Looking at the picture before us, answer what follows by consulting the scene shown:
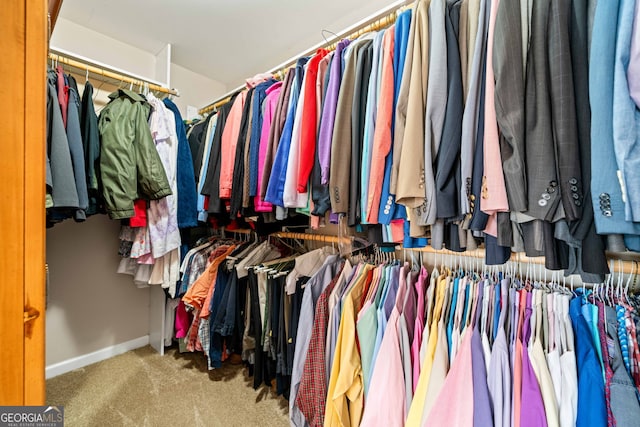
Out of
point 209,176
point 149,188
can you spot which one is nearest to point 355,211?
point 209,176

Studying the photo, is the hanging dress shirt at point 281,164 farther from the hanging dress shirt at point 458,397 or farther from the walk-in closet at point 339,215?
the hanging dress shirt at point 458,397

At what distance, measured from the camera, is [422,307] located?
3.41 ft

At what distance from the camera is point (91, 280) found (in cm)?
194

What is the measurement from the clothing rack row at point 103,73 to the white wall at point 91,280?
278 mm

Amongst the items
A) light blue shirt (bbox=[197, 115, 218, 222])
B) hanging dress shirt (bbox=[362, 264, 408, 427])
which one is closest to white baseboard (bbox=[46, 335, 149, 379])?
light blue shirt (bbox=[197, 115, 218, 222])

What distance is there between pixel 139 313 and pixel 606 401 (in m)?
2.62

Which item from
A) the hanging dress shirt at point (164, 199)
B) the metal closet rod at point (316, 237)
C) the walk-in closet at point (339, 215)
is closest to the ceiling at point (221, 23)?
the walk-in closet at point (339, 215)

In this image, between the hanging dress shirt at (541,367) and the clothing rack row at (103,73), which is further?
the clothing rack row at (103,73)

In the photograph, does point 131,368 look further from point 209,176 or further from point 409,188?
point 409,188

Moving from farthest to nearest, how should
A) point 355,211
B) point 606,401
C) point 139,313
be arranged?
point 139,313, point 355,211, point 606,401

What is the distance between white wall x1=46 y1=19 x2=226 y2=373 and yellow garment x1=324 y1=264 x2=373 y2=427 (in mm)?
1824

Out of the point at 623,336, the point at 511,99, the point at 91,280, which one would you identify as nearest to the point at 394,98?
the point at 511,99

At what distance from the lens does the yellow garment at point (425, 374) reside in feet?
2.90

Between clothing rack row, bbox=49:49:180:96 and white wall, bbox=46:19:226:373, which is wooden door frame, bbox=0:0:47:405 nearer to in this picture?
clothing rack row, bbox=49:49:180:96
